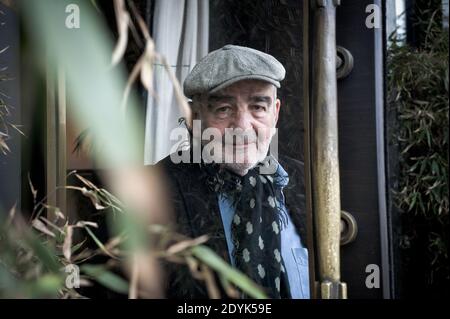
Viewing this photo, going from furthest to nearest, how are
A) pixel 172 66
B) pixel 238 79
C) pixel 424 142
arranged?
pixel 424 142 < pixel 172 66 < pixel 238 79

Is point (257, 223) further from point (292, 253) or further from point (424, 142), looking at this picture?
point (424, 142)

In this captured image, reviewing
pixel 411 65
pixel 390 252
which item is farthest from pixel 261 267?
pixel 411 65

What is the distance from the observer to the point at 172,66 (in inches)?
87.8

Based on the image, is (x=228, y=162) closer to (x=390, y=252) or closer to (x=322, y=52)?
(x=322, y=52)

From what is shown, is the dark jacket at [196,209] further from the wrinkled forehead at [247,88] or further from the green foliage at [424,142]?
the green foliage at [424,142]

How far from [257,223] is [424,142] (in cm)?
72

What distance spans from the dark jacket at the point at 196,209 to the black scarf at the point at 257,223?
0.04 metres

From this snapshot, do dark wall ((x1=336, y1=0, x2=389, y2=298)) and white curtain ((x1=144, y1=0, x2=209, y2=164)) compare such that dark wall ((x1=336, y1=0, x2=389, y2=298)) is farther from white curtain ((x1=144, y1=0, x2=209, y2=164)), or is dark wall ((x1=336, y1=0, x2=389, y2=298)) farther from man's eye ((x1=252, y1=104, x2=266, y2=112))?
white curtain ((x1=144, y1=0, x2=209, y2=164))

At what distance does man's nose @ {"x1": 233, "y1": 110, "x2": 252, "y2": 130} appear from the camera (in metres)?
2.14

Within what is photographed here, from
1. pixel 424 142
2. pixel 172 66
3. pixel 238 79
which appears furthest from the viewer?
pixel 424 142

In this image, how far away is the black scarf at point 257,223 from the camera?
6.98ft

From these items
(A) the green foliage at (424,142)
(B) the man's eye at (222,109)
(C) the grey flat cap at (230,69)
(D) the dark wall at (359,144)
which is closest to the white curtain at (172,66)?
(C) the grey flat cap at (230,69)

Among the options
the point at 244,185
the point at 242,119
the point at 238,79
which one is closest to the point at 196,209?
the point at 244,185

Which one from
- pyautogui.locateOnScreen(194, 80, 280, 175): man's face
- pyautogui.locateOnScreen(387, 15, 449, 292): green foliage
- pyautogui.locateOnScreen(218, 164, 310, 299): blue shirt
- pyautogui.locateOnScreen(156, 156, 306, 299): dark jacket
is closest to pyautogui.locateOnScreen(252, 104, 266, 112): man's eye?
pyautogui.locateOnScreen(194, 80, 280, 175): man's face
